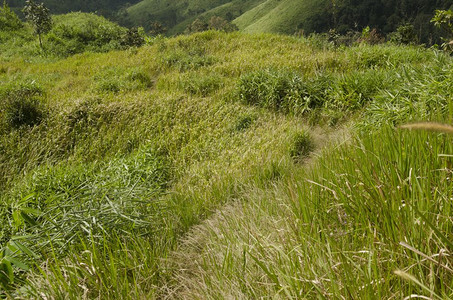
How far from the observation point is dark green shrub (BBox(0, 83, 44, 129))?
677 cm

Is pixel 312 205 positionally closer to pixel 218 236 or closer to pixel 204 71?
pixel 218 236

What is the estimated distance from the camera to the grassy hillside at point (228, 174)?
1219mm

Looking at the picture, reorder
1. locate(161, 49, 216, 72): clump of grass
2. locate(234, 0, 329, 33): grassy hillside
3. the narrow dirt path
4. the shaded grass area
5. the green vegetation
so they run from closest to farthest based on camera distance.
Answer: the shaded grass area < the narrow dirt path < locate(161, 49, 216, 72): clump of grass < the green vegetation < locate(234, 0, 329, 33): grassy hillside

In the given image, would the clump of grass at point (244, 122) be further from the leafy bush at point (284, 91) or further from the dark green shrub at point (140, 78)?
the dark green shrub at point (140, 78)

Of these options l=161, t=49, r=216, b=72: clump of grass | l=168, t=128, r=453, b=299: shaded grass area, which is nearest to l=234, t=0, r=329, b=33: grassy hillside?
l=161, t=49, r=216, b=72: clump of grass

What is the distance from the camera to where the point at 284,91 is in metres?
6.75

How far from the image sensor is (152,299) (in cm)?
167

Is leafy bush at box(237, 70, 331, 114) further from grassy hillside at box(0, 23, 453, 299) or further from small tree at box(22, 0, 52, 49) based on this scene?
small tree at box(22, 0, 52, 49)

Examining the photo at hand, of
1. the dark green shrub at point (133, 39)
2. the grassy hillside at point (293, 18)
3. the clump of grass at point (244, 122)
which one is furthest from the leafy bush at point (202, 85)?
the grassy hillside at point (293, 18)

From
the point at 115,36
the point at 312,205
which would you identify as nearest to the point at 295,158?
the point at 312,205

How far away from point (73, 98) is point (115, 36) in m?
17.3

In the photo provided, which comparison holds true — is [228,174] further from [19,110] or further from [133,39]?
[133,39]

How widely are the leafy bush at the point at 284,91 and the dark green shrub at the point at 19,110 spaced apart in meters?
5.20

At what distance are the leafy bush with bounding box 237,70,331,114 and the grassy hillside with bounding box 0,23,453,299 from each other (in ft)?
0.16
